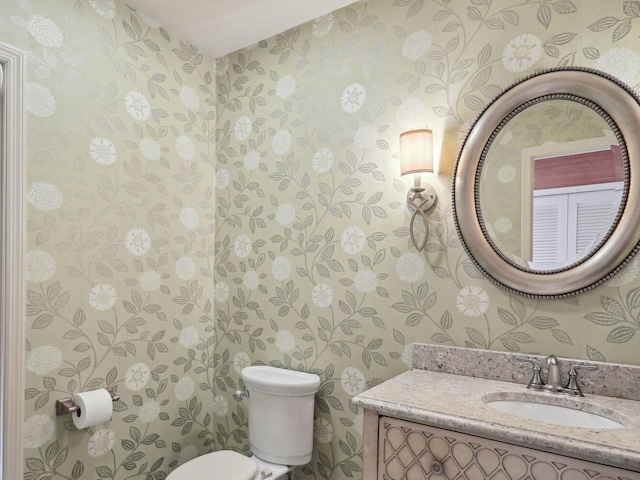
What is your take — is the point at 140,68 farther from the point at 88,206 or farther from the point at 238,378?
the point at 238,378

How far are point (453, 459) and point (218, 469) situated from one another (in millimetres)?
993

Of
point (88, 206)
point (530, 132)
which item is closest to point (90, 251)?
point (88, 206)

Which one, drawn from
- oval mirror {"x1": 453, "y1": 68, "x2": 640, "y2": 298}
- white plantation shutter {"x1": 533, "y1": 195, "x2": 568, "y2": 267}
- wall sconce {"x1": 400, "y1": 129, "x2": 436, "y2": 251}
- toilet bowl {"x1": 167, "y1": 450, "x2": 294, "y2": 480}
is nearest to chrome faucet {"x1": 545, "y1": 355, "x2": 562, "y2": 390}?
oval mirror {"x1": 453, "y1": 68, "x2": 640, "y2": 298}

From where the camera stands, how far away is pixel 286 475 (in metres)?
1.90

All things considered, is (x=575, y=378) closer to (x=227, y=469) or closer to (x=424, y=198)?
(x=424, y=198)

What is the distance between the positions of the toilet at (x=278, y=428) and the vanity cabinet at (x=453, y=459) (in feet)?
1.91

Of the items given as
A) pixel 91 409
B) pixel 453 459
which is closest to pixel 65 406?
pixel 91 409

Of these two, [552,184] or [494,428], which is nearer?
[494,428]

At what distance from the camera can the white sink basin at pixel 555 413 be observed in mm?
1178

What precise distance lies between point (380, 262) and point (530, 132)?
733 millimetres

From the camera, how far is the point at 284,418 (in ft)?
5.84

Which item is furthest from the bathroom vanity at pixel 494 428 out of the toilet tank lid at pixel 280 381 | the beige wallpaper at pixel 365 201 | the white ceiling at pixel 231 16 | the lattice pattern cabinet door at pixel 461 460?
the white ceiling at pixel 231 16

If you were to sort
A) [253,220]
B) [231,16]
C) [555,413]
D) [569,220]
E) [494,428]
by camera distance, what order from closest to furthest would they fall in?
1. [494,428]
2. [555,413]
3. [569,220]
4. [231,16]
5. [253,220]

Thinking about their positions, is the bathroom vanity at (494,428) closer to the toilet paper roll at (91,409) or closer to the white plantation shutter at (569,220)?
the white plantation shutter at (569,220)
